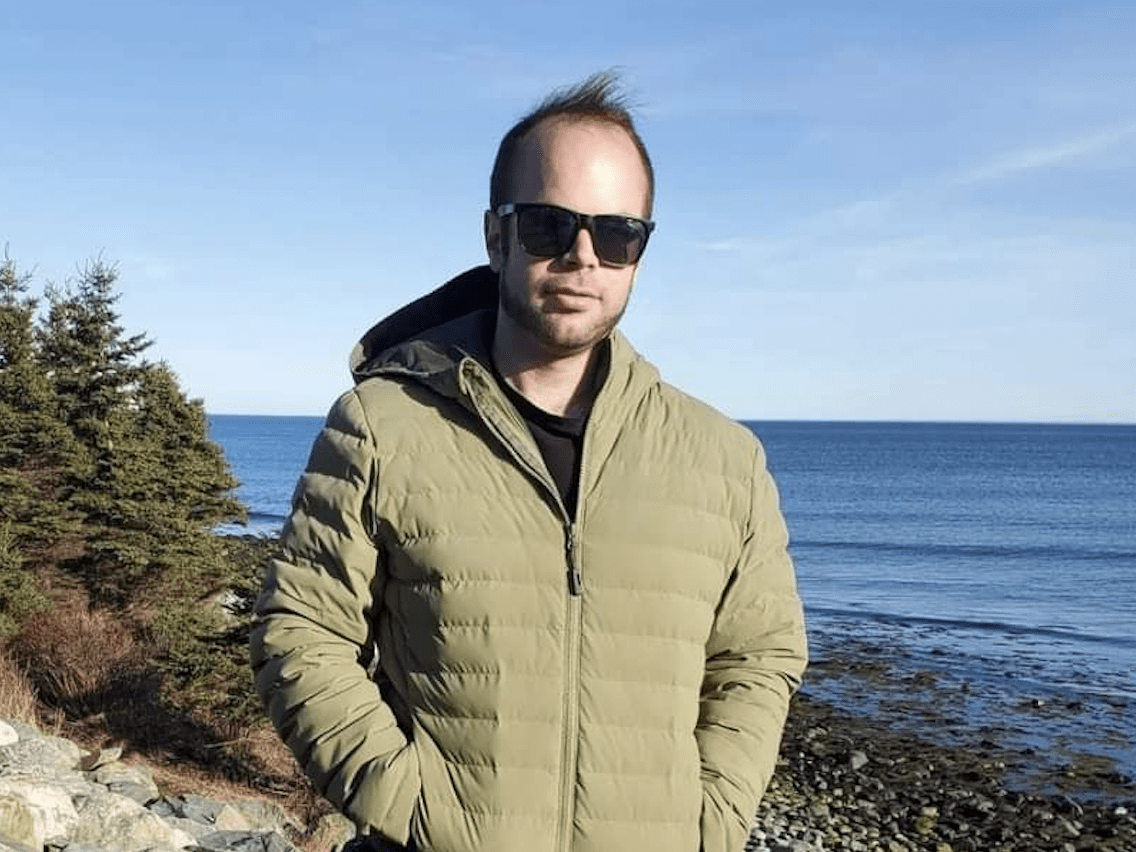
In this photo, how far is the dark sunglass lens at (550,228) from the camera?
2445mm

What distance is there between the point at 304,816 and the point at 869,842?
6.32 meters

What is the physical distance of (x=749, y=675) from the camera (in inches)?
103

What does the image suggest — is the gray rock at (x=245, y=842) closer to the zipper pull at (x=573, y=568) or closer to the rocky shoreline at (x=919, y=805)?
the rocky shoreline at (x=919, y=805)

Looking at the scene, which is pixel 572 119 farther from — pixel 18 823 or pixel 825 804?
pixel 825 804

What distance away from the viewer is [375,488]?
2367mm

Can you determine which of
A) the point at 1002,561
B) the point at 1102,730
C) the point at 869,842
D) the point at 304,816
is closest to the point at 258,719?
the point at 304,816

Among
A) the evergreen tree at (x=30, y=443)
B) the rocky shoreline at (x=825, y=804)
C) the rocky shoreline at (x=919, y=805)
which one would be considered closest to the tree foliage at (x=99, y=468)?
the evergreen tree at (x=30, y=443)

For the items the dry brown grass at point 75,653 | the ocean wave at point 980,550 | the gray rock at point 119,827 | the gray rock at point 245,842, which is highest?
the gray rock at point 119,827

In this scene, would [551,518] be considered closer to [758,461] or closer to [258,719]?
[758,461]

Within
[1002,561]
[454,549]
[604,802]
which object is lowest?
[1002,561]

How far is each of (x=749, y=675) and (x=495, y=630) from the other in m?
Result: 0.64

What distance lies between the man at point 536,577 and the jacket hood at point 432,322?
0.02m

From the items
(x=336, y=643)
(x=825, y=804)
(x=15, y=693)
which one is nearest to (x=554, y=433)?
(x=336, y=643)

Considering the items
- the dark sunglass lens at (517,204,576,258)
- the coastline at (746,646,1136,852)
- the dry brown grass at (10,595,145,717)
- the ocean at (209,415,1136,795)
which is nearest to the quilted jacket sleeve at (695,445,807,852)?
the dark sunglass lens at (517,204,576,258)
